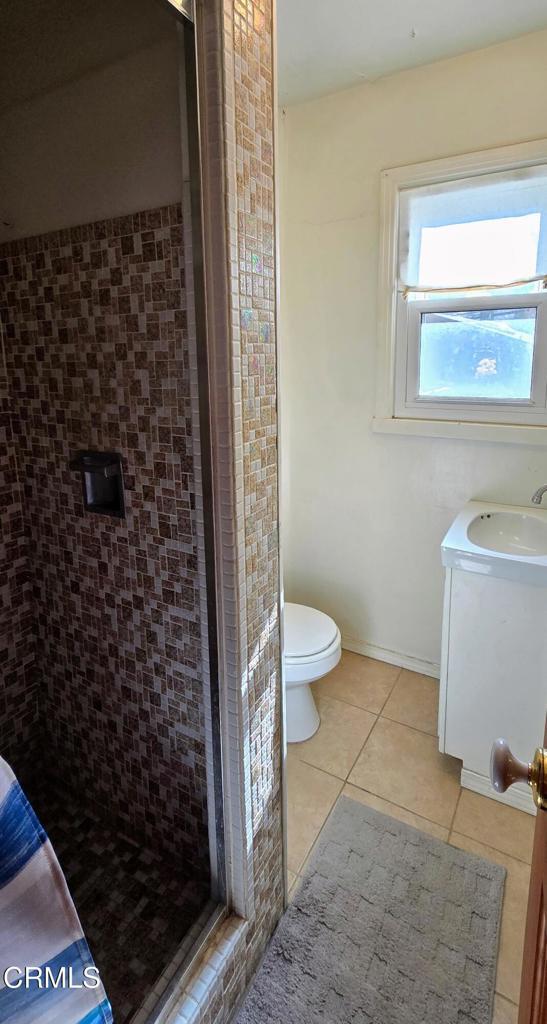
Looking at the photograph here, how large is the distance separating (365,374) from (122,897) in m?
1.92

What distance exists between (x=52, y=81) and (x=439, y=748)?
84.5 inches

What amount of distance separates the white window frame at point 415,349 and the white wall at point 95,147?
48.5 inches

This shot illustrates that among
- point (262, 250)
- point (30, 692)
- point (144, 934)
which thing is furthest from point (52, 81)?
point (144, 934)

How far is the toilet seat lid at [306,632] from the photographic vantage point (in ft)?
6.21

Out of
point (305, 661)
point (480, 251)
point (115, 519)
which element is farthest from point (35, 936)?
point (480, 251)

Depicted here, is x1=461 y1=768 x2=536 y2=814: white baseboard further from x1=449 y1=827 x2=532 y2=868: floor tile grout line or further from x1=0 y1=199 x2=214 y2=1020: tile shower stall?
x1=0 y1=199 x2=214 y2=1020: tile shower stall

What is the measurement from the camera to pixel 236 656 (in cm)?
104

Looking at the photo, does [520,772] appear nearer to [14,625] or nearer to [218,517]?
[218,517]

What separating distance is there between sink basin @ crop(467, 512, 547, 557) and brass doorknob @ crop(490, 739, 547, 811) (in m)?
1.26

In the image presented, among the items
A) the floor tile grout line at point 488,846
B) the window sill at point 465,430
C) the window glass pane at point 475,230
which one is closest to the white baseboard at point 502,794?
the floor tile grout line at point 488,846

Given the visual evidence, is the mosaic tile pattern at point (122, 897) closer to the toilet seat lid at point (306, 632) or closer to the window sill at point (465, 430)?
the toilet seat lid at point (306, 632)

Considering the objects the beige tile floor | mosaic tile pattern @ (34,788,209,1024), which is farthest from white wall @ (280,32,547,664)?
mosaic tile pattern @ (34,788,209,1024)

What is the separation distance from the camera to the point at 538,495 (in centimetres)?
192

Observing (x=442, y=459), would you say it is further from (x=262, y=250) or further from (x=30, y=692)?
(x=30, y=692)
